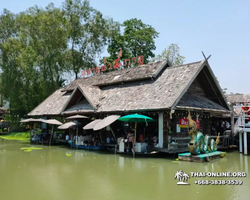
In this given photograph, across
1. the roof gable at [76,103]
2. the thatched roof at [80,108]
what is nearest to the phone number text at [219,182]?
the thatched roof at [80,108]

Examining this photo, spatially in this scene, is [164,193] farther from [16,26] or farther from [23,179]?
[16,26]

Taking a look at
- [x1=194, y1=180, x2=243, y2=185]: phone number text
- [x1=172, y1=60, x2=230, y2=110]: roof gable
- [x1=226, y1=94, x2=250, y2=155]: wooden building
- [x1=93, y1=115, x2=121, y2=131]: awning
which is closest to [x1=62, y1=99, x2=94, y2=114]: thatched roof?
[x1=93, y1=115, x2=121, y2=131]: awning

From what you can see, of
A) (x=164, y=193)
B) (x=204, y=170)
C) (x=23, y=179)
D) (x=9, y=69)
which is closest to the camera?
(x=164, y=193)

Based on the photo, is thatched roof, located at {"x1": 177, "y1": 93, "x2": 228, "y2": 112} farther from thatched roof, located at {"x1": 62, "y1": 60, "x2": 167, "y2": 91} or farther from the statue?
thatched roof, located at {"x1": 62, "y1": 60, "x2": 167, "y2": 91}

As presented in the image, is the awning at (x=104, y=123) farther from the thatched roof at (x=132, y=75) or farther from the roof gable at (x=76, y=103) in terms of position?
the thatched roof at (x=132, y=75)

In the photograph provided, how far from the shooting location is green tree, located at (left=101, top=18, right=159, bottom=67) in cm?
3203

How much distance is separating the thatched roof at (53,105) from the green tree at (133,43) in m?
11.5

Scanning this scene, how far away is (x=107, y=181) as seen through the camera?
7.52m

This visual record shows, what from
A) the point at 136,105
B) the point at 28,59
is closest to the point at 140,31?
the point at 28,59

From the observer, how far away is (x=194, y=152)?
11.0 meters

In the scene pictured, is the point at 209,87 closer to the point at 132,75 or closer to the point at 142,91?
the point at 142,91

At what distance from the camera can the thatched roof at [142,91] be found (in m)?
13.1

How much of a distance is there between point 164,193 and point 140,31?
91.9 feet

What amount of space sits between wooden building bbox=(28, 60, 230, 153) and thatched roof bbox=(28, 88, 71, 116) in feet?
0.44
